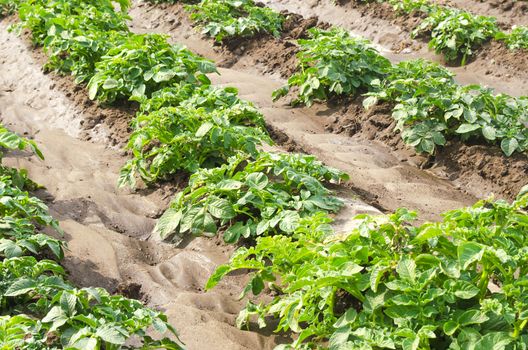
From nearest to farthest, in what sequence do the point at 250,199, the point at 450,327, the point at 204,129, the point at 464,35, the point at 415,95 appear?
the point at 450,327
the point at 250,199
the point at 204,129
the point at 415,95
the point at 464,35

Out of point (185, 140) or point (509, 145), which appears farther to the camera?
point (509, 145)

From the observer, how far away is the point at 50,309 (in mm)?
3670

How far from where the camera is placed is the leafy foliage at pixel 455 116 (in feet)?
20.9

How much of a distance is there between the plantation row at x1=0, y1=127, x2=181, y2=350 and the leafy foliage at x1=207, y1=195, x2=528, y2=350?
698 mm

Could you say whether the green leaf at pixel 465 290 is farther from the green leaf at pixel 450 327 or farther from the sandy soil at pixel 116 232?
the sandy soil at pixel 116 232

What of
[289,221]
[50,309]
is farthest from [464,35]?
[50,309]

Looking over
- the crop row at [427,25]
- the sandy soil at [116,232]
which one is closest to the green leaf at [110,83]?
the sandy soil at [116,232]

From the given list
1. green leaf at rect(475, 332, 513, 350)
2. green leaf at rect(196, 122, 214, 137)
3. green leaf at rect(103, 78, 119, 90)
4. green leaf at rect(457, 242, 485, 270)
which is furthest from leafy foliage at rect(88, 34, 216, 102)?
green leaf at rect(475, 332, 513, 350)

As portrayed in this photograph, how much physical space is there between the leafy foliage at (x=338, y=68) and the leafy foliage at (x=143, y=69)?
3.66ft

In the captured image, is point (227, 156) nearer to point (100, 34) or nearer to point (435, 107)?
point (435, 107)

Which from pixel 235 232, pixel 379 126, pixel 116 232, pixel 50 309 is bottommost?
pixel 116 232

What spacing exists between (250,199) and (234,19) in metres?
5.20

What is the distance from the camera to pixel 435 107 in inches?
263

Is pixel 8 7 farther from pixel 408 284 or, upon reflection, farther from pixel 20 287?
pixel 408 284
